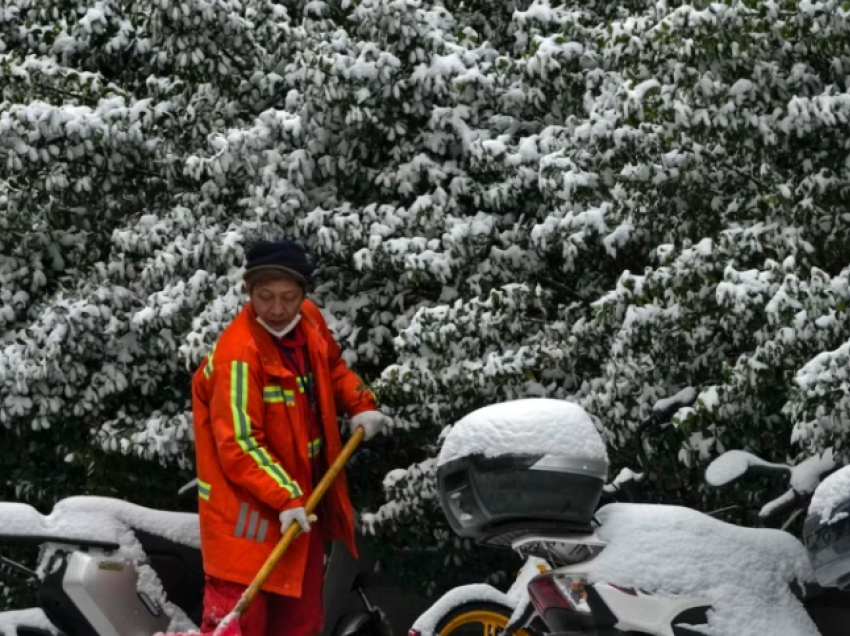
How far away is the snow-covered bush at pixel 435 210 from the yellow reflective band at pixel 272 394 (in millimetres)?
678

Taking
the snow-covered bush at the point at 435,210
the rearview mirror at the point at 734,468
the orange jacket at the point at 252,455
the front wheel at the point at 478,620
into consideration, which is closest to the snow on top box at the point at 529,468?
the rearview mirror at the point at 734,468

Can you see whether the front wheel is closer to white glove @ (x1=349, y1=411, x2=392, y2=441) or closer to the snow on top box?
white glove @ (x1=349, y1=411, x2=392, y2=441)

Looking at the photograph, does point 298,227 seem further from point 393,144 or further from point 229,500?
point 229,500

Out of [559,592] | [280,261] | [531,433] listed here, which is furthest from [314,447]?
[559,592]

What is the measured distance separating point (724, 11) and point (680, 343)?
48.2 inches

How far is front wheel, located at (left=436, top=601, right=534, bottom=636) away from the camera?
611cm

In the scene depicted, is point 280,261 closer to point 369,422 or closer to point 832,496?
point 369,422

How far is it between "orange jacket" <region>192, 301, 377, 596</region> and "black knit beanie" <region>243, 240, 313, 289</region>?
0.63ft

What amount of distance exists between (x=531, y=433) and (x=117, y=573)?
2312 mm

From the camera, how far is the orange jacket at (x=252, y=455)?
240 inches

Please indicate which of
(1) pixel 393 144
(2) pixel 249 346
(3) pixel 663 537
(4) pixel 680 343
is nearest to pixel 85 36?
(1) pixel 393 144

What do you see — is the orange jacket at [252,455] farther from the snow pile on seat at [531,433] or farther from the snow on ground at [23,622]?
the snow pile on seat at [531,433]

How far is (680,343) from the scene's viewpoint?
6203 millimetres

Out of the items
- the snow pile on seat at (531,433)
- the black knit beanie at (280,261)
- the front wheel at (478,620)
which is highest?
the black knit beanie at (280,261)
